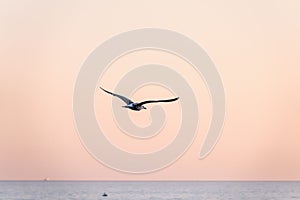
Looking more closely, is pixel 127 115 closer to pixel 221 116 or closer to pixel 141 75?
pixel 141 75

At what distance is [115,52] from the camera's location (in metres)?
26.9

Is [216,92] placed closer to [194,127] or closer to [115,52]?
[194,127]

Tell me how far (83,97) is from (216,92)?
5.28 m

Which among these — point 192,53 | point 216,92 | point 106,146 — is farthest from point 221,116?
point 106,146

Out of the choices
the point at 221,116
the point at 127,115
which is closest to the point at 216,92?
the point at 221,116

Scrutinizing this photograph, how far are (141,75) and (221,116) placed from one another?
4.41m

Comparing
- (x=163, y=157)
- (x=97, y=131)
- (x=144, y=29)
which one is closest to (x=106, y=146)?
(x=97, y=131)

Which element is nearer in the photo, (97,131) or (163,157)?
(97,131)

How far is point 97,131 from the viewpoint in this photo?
26.4 meters

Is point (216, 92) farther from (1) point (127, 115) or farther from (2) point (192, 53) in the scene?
(1) point (127, 115)

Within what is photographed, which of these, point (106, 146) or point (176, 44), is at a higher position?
point (176, 44)

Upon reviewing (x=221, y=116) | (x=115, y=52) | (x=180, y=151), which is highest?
(x=115, y=52)

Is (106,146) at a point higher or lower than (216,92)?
lower

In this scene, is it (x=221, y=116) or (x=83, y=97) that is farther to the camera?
(x=221, y=116)
